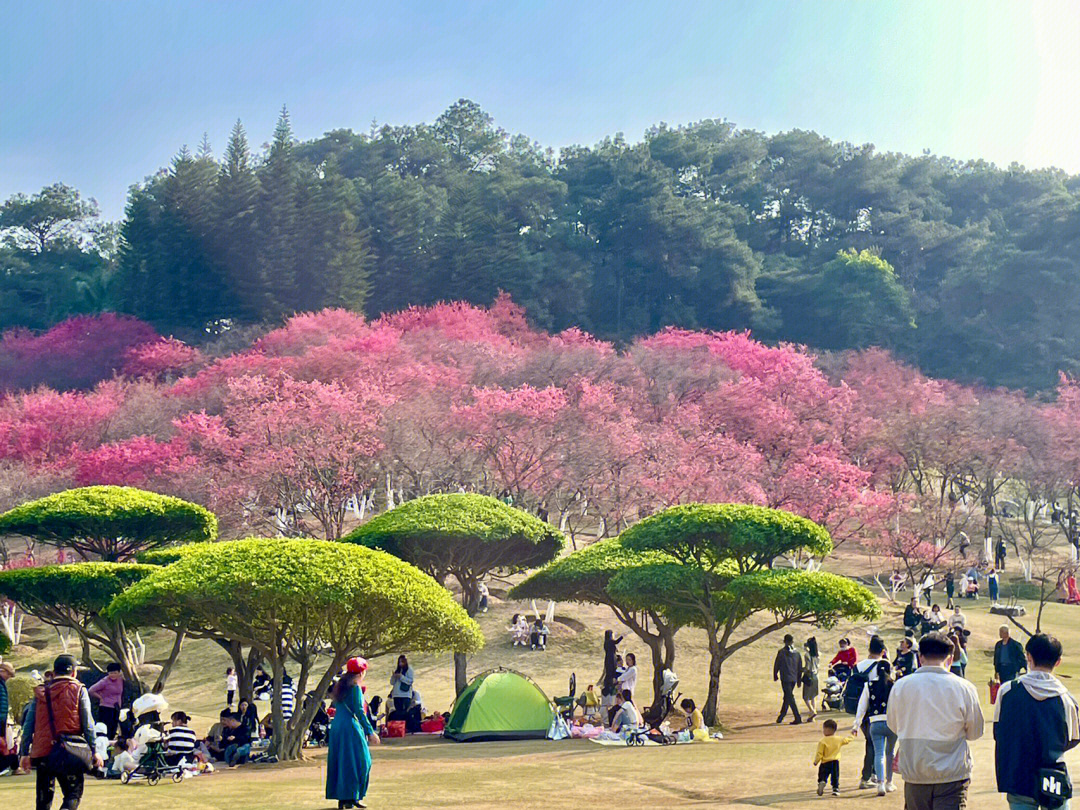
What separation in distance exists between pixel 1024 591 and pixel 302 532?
77.9 ft

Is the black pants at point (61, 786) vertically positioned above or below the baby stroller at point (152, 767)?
above

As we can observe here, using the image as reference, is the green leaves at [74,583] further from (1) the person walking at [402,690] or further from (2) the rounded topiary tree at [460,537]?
(2) the rounded topiary tree at [460,537]

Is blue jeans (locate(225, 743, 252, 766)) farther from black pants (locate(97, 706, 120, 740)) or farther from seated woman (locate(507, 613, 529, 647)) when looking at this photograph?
seated woman (locate(507, 613, 529, 647))

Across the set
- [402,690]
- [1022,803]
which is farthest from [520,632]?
[1022,803]

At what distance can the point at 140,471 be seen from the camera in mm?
43031

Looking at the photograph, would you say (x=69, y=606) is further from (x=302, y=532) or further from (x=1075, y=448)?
(x=1075, y=448)

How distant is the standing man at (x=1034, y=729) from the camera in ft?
24.3

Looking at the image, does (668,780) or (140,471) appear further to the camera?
(140,471)

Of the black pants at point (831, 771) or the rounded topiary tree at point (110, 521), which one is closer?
the black pants at point (831, 771)

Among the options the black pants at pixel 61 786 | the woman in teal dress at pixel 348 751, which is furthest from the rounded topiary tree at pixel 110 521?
the black pants at pixel 61 786

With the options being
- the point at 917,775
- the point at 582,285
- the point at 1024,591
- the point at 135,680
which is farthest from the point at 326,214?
the point at 917,775

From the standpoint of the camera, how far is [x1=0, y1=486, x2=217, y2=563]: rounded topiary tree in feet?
84.3

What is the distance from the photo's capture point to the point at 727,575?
22.9 m

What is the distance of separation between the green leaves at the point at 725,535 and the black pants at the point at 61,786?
43.8ft
